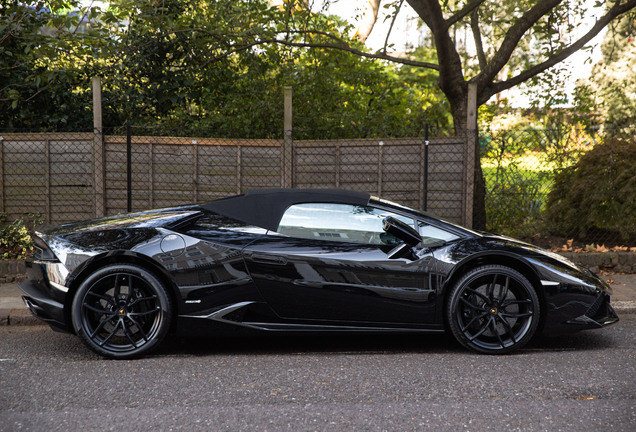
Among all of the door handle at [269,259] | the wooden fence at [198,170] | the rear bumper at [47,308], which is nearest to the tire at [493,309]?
the door handle at [269,259]

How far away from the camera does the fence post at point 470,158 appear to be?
6.98 meters

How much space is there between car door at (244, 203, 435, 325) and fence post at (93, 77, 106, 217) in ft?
12.9

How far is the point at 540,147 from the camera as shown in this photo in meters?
7.26

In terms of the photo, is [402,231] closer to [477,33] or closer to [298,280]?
[298,280]

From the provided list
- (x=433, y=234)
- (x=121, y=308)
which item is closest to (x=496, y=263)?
(x=433, y=234)

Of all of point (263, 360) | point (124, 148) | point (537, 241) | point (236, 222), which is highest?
point (124, 148)

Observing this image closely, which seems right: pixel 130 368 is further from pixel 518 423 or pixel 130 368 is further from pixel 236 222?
pixel 518 423

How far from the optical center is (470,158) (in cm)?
700

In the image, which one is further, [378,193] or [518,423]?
[378,193]

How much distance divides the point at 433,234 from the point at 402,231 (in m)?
0.27

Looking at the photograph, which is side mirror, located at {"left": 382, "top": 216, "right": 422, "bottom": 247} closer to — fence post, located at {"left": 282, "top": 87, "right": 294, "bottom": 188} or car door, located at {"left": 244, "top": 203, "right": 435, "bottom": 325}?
car door, located at {"left": 244, "top": 203, "right": 435, "bottom": 325}

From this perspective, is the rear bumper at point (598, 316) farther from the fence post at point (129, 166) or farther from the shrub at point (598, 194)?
the fence post at point (129, 166)

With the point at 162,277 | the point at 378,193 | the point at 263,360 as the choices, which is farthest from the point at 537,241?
the point at 162,277

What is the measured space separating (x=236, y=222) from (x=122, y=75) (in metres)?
5.74
